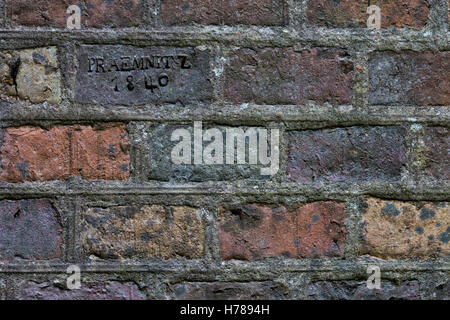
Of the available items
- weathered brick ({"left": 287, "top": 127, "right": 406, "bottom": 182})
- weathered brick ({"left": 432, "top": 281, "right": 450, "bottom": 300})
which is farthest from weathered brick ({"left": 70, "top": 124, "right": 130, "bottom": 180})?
weathered brick ({"left": 432, "top": 281, "right": 450, "bottom": 300})

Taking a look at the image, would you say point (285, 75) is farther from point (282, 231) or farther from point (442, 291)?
point (442, 291)

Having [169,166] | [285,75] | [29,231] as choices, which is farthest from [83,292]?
[285,75]

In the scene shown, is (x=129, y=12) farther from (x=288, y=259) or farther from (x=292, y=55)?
(x=288, y=259)

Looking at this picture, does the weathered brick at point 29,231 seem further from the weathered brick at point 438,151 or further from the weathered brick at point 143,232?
the weathered brick at point 438,151

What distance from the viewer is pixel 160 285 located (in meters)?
0.67

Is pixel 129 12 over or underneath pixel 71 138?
over

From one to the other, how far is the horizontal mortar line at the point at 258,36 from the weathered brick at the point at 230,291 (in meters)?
0.35

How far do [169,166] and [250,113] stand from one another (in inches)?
5.4

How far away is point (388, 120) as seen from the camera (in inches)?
25.6

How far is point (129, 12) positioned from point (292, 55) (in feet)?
0.78

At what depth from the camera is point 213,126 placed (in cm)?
→ 65

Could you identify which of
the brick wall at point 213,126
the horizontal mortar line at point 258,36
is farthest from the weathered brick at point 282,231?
the horizontal mortar line at point 258,36
